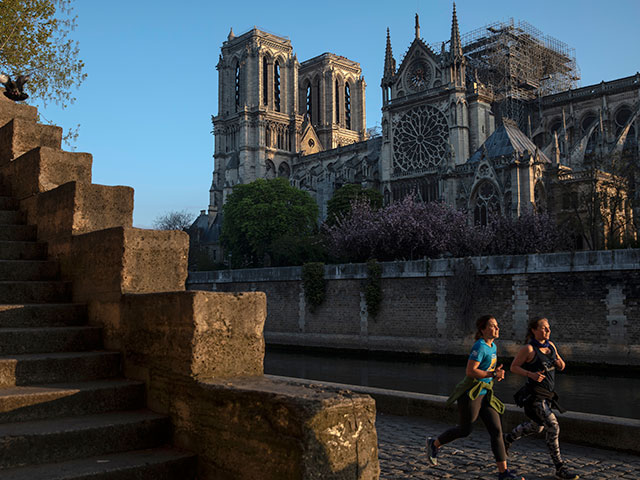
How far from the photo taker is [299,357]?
26.2 m

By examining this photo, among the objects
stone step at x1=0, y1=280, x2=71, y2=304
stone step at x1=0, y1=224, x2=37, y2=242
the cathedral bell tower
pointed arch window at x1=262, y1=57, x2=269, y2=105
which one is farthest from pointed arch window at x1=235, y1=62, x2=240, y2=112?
stone step at x1=0, y1=280, x2=71, y2=304

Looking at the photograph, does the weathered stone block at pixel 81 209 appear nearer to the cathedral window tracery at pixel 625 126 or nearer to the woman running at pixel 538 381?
the woman running at pixel 538 381

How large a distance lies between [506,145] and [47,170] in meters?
Answer: 38.5

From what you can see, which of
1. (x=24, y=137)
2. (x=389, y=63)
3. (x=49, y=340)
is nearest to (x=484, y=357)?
(x=49, y=340)

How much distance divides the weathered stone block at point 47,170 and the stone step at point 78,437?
9.29 ft

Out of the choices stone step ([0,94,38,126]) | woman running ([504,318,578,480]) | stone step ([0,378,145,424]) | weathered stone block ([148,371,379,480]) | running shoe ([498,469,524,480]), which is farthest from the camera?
stone step ([0,94,38,126])

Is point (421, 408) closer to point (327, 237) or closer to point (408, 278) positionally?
point (408, 278)

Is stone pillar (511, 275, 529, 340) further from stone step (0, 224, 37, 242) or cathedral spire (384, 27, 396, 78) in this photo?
cathedral spire (384, 27, 396, 78)

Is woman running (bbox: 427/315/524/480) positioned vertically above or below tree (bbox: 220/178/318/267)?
below

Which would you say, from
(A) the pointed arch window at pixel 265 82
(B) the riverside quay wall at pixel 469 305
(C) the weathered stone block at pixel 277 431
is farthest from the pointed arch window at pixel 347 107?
(C) the weathered stone block at pixel 277 431

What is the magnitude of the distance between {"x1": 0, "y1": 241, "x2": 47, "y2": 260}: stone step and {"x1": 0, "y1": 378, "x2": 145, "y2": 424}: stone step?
6.22ft

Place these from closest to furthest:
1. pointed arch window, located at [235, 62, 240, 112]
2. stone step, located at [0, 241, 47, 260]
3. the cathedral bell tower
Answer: stone step, located at [0, 241, 47, 260]
the cathedral bell tower
pointed arch window, located at [235, 62, 240, 112]

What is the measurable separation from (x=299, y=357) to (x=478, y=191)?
65.3 ft

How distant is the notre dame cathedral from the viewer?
4019 cm
